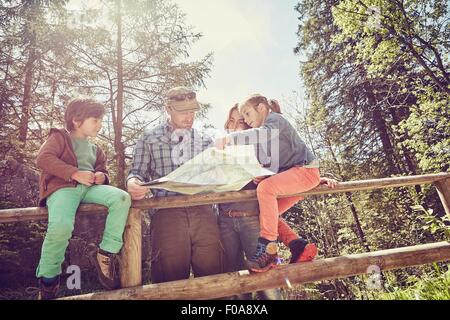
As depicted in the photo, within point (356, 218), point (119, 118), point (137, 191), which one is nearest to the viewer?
point (137, 191)

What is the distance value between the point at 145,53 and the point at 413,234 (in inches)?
478

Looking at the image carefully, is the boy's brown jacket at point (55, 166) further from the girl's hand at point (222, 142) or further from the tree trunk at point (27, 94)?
the tree trunk at point (27, 94)

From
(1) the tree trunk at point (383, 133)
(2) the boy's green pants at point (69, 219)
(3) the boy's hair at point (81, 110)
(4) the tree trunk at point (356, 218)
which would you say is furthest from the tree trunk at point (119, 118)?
(1) the tree trunk at point (383, 133)

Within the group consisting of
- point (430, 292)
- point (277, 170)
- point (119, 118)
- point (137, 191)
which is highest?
point (119, 118)

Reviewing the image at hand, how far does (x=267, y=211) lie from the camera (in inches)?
99.0

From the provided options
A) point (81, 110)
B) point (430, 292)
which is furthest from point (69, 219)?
point (430, 292)

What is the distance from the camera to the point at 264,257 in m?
2.30

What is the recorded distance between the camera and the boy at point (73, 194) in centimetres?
212

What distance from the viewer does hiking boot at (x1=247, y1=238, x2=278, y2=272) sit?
227 cm

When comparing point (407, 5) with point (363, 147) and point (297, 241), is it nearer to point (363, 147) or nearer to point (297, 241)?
point (363, 147)

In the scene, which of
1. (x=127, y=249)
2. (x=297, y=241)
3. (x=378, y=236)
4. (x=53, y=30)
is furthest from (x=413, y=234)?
(x=53, y=30)

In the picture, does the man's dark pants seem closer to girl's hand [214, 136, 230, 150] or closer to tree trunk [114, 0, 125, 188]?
girl's hand [214, 136, 230, 150]

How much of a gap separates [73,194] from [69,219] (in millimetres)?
261

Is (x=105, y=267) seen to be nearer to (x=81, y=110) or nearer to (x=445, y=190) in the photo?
(x=81, y=110)
